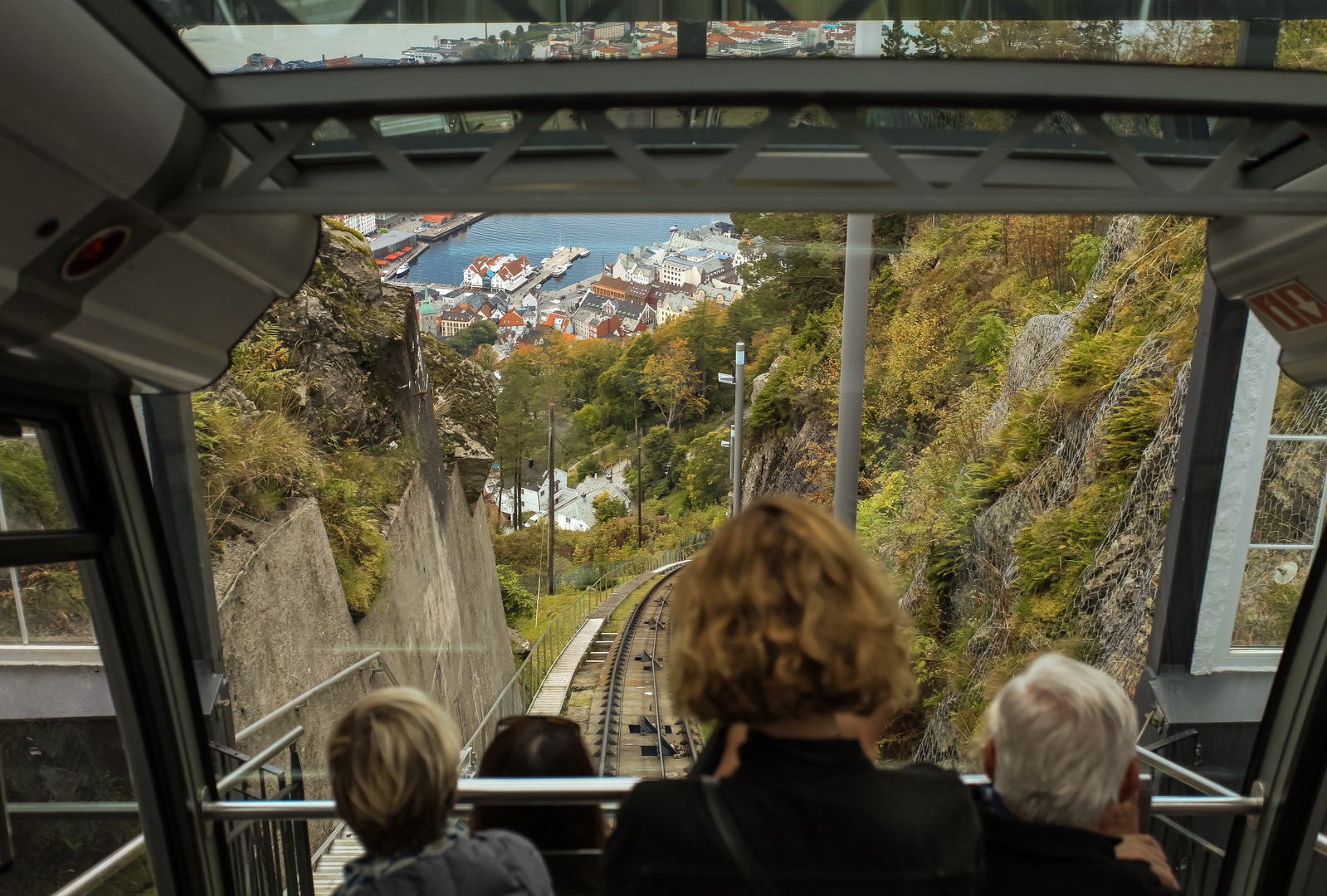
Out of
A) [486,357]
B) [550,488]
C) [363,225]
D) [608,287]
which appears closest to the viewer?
[608,287]

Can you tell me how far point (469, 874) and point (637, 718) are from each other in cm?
1419

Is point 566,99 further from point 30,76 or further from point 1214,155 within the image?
point 1214,155

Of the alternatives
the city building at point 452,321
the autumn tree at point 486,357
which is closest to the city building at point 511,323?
the city building at point 452,321

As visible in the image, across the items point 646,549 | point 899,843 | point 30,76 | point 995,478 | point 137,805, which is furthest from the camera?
point 646,549

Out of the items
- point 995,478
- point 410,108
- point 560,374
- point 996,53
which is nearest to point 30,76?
point 410,108

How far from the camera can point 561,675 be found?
17.0 meters

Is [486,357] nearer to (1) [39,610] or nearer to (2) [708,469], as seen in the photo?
(2) [708,469]

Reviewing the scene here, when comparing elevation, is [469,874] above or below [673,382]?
above

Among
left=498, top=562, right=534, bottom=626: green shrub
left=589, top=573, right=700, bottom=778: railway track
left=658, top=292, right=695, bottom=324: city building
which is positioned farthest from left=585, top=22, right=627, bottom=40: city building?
left=498, top=562, right=534, bottom=626: green shrub

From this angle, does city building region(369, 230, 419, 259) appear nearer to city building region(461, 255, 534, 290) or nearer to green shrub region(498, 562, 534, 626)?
city building region(461, 255, 534, 290)

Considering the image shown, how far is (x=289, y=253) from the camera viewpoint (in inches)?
103

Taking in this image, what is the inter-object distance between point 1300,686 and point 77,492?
4.33 metres

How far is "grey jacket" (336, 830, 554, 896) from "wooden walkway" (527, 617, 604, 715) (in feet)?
43.9

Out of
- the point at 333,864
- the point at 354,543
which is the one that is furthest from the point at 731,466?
the point at 333,864
